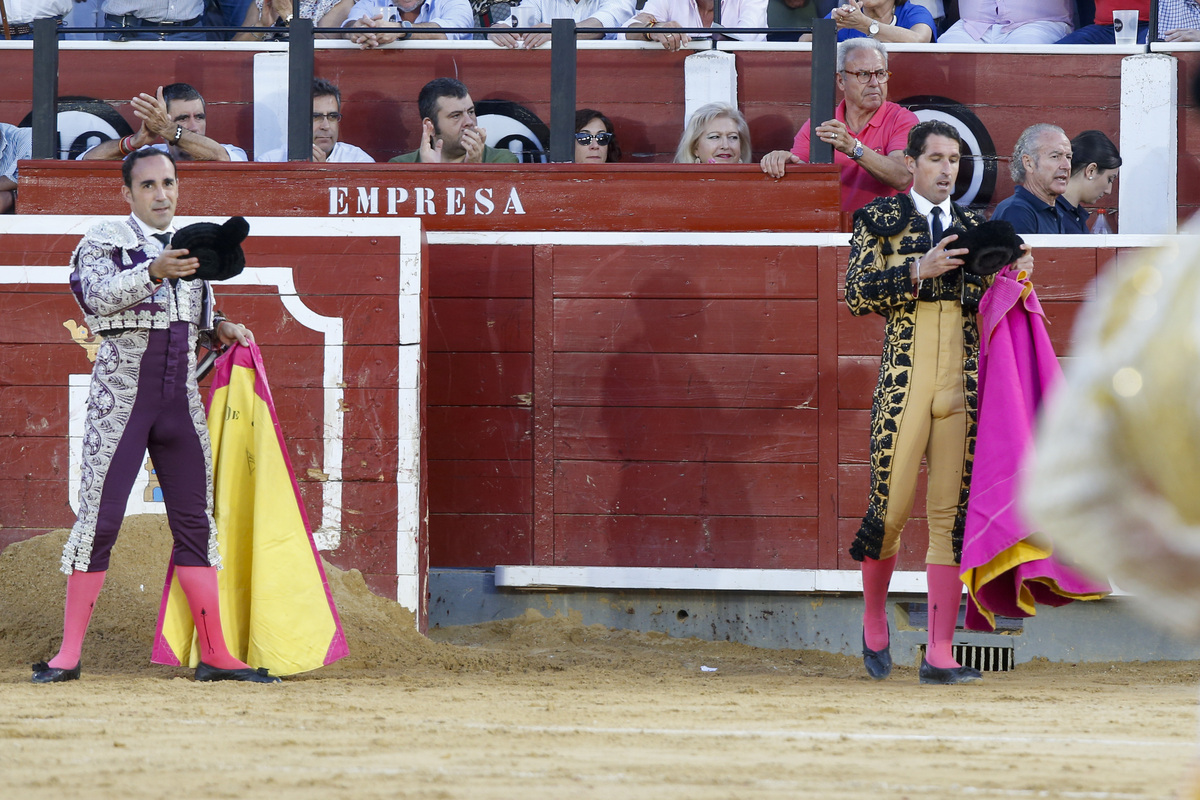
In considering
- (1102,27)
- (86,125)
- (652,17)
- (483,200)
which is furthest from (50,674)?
(1102,27)

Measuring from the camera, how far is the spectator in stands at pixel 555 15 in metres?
6.93

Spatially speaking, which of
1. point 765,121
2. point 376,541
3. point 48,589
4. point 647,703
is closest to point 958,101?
point 765,121

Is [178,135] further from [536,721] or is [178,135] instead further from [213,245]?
[536,721]

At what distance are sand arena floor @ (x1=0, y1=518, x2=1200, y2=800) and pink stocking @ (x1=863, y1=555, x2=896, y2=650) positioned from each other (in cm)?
21

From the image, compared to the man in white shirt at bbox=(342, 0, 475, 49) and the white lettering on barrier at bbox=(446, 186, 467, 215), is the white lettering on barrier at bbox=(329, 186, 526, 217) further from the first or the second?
the man in white shirt at bbox=(342, 0, 475, 49)

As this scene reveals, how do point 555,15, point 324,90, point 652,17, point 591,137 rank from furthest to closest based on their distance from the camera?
point 555,15, point 652,17, point 324,90, point 591,137

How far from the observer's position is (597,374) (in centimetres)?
605

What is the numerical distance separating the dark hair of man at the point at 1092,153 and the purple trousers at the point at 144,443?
3.79 meters

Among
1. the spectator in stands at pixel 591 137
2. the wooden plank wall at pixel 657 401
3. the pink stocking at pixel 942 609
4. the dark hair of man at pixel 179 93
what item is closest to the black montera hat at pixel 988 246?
the pink stocking at pixel 942 609

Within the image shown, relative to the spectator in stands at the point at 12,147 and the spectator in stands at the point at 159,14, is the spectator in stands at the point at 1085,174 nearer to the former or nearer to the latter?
the spectator in stands at the point at 159,14

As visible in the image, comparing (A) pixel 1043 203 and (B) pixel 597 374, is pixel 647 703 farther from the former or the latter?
(A) pixel 1043 203

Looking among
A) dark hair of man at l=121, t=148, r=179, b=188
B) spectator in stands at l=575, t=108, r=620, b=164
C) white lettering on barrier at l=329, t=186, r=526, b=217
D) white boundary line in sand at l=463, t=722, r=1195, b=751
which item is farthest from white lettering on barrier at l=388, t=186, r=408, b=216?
white boundary line in sand at l=463, t=722, r=1195, b=751

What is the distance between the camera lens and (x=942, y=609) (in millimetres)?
4691

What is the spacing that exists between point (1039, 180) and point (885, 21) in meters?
1.38
